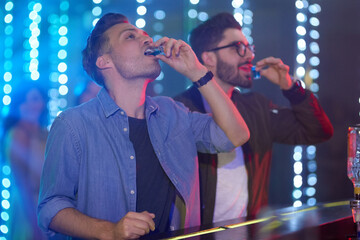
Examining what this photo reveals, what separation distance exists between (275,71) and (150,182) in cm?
121

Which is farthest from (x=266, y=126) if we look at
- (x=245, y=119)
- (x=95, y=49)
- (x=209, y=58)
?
(x=95, y=49)

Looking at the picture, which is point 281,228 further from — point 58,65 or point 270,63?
point 270,63

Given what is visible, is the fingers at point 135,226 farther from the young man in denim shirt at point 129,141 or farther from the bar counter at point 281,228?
the young man in denim shirt at point 129,141

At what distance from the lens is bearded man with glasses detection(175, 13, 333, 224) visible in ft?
7.00

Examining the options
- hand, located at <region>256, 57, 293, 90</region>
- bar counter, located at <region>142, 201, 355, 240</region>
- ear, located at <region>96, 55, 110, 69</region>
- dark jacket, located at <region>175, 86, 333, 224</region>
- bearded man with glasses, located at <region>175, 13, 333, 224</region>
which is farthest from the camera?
hand, located at <region>256, 57, 293, 90</region>

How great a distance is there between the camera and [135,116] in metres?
1.82

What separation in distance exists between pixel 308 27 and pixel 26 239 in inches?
95.1

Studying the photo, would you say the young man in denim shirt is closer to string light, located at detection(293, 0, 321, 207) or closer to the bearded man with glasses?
the bearded man with glasses

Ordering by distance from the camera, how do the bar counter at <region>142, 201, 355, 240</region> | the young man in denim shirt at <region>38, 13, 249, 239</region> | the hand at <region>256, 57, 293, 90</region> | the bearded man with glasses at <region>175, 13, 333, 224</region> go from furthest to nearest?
the hand at <region>256, 57, 293, 90</region>, the bearded man with glasses at <region>175, 13, 333, 224</region>, the young man in denim shirt at <region>38, 13, 249, 239</region>, the bar counter at <region>142, 201, 355, 240</region>

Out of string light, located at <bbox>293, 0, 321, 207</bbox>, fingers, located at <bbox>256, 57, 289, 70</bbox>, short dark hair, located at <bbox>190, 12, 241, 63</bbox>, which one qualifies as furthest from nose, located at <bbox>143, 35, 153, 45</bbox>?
string light, located at <bbox>293, 0, 321, 207</bbox>

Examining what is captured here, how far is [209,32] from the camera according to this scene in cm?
230

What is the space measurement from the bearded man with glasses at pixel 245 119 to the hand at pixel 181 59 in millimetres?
251

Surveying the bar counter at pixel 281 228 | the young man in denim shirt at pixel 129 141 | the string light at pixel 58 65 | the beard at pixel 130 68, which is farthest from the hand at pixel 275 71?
the string light at pixel 58 65

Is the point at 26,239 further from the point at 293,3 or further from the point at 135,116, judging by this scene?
the point at 293,3
